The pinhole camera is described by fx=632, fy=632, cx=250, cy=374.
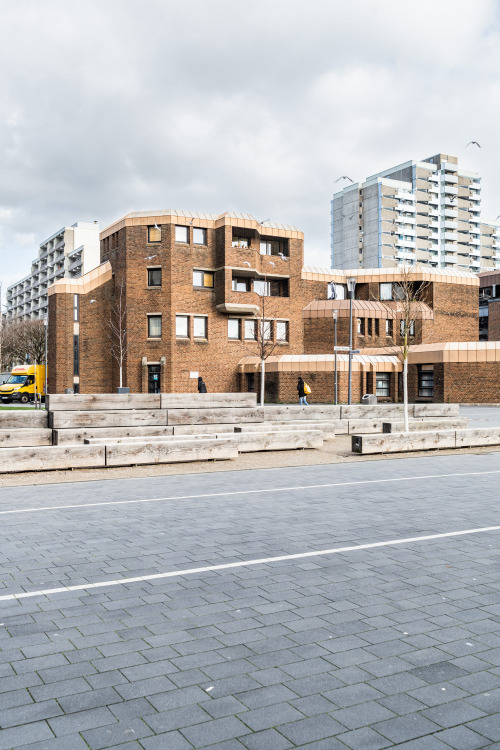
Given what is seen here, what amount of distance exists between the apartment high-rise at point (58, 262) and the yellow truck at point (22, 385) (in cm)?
5019

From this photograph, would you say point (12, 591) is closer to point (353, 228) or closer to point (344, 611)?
point (344, 611)

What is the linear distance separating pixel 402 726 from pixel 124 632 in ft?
6.40

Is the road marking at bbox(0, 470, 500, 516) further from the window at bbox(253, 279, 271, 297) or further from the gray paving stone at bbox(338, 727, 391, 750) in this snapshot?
the window at bbox(253, 279, 271, 297)

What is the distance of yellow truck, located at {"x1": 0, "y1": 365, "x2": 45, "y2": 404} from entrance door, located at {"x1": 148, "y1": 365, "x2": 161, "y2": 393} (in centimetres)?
880

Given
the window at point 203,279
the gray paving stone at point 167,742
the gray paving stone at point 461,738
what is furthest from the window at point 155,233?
the gray paving stone at point 461,738

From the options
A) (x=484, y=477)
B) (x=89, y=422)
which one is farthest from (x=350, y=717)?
(x=89, y=422)

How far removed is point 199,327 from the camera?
4572 centimetres

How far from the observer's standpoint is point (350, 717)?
3143 mm

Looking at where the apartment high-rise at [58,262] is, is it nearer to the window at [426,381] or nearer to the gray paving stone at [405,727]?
the window at [426,381]

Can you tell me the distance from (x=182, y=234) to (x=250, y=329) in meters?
8.50

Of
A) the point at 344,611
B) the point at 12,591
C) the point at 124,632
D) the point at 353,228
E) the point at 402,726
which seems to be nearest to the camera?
the point at 402,726

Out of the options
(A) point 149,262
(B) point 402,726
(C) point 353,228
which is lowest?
(B) point 402,726

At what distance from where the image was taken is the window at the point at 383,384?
43719mm

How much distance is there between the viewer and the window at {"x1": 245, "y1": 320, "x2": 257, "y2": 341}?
154 feet
